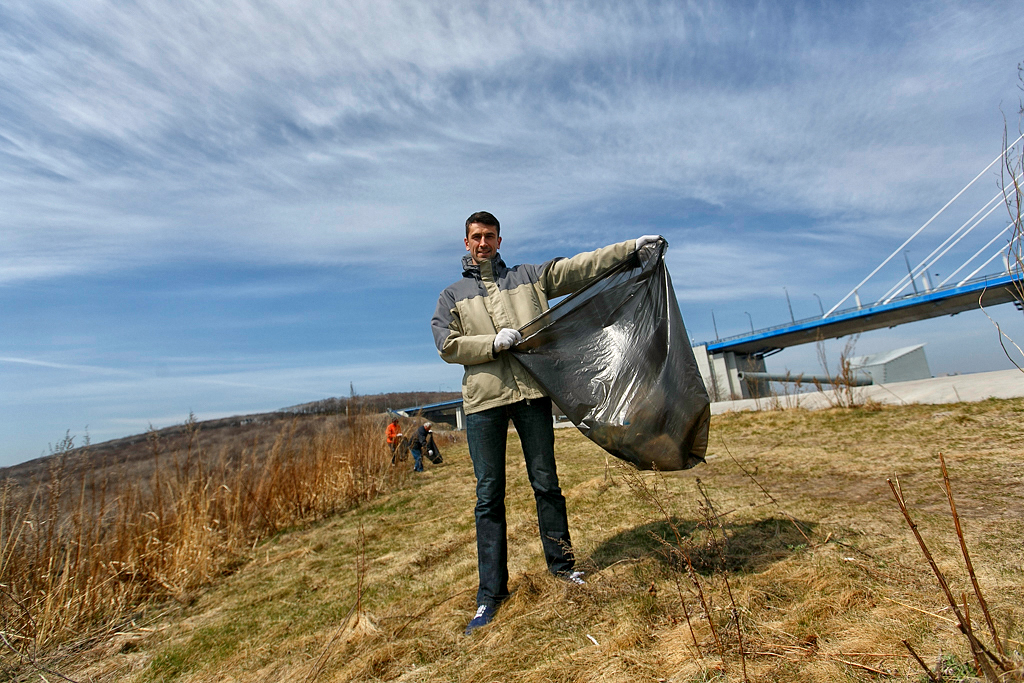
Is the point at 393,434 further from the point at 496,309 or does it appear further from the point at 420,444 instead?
the point at 496,309

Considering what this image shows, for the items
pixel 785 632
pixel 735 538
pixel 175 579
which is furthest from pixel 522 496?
pixel 785 632

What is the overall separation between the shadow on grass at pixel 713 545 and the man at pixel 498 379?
424mm

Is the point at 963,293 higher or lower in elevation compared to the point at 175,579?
higher

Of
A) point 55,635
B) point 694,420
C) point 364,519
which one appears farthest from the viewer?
point 364,519

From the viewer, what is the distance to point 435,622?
2348mm

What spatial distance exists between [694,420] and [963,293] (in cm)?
3453

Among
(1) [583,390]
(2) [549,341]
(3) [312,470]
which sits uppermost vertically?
(2) [549,341]

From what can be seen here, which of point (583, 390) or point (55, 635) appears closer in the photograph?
point (583, 390)

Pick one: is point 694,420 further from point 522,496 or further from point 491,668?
point 522,496

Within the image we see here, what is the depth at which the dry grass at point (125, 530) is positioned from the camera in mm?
3076

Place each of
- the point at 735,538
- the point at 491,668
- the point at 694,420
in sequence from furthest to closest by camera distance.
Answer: the point at 735,538 → the point at 694,420 → the point at 491,668

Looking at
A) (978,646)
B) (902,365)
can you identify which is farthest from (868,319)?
(978,646)

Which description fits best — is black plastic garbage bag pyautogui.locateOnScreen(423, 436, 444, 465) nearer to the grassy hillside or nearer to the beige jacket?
the grassy hillside

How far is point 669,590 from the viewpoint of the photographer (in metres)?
2.12
